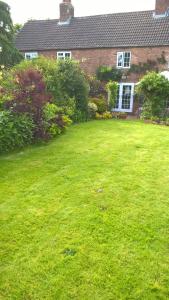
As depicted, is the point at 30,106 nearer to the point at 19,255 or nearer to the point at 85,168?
the point at 85,168

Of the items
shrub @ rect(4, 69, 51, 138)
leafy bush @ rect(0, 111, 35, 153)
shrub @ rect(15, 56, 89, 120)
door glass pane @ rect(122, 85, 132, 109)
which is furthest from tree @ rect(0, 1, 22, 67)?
leafy bush @ rect(0, 111, 35, 153)

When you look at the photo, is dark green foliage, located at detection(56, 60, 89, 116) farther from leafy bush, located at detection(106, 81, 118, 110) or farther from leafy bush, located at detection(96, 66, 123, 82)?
leafy bush, located at detection(96, 66, 123, 82)

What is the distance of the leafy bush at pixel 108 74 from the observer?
23.9 metres

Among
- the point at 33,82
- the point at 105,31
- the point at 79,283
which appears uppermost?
the point at 105,31

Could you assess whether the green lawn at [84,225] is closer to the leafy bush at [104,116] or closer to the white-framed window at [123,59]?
the leafy bush at [104,116]

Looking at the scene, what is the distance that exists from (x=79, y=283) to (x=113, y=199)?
2.63 meters

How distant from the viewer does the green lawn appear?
13.8 ft

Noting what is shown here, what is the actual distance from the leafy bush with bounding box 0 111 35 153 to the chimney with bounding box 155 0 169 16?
17.7 m

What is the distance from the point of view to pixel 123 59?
24094 mm

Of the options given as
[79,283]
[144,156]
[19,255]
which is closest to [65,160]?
[144,156]

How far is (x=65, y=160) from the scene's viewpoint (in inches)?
370

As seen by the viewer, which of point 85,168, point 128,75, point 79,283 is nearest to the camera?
point 79,283

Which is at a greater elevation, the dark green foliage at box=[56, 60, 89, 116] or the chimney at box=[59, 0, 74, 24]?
the chimney at box=[59, 0, 74, 24]

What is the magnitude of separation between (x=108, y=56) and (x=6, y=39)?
7805 mm
